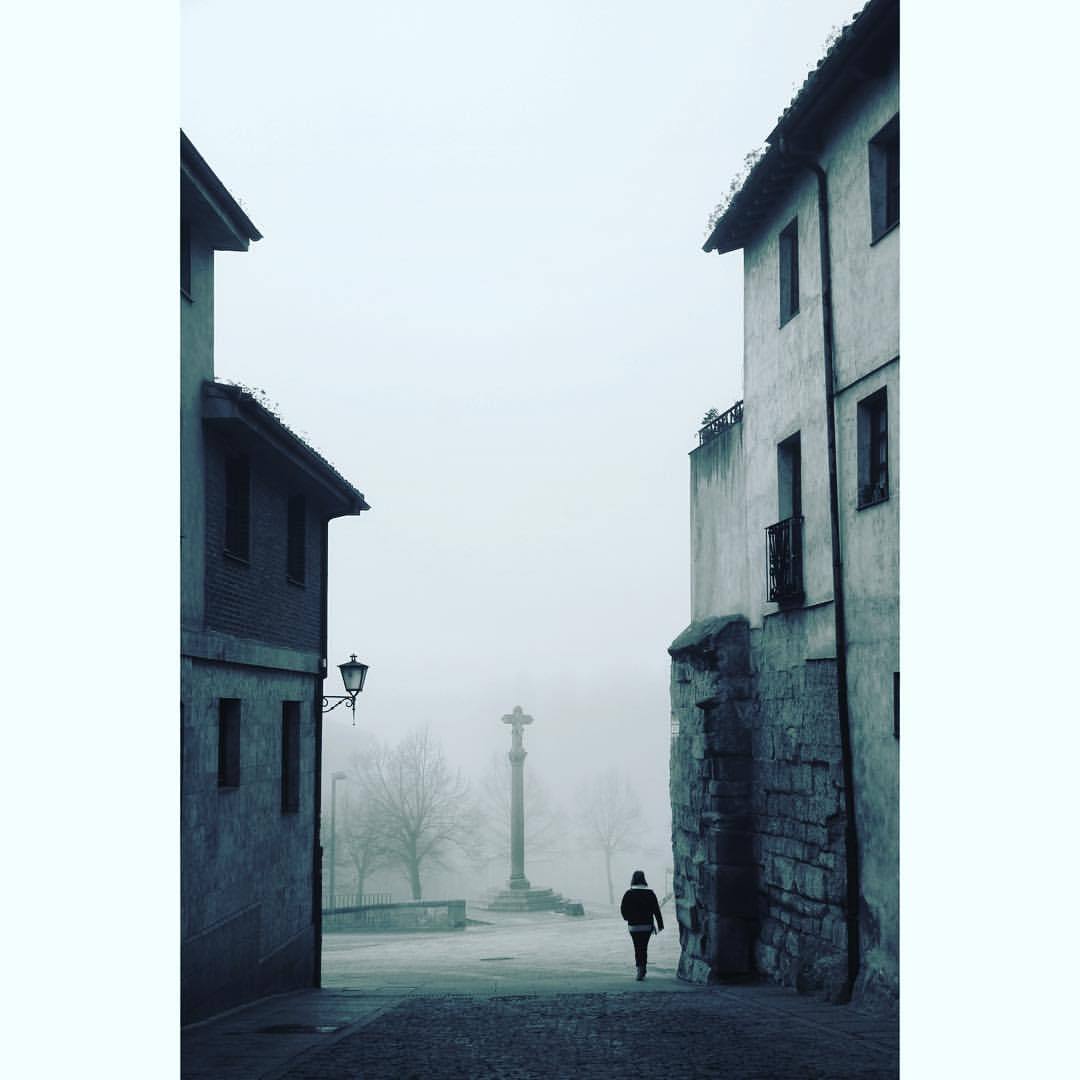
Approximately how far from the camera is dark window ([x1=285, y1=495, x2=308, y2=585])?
16344 millimetres

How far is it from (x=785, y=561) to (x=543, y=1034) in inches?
238

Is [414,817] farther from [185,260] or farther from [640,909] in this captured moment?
[185,260]

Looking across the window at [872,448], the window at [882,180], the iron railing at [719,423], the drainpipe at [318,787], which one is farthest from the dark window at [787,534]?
the drainpipe at [318,787]

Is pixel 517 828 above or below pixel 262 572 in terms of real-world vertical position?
below

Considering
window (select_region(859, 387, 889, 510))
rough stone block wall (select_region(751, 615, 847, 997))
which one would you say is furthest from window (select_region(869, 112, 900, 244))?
rough stone block wall (select_region(751, 615, 847, 997))

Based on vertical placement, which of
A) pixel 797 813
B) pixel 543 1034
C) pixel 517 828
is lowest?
pixel 517 828

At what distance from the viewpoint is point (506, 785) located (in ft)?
266

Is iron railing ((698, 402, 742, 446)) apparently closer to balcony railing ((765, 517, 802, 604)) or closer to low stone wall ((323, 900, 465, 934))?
balcony railing ((765, 517, 802, 604))

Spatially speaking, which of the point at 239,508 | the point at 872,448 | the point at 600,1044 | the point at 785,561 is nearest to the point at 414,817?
the point at 239,508

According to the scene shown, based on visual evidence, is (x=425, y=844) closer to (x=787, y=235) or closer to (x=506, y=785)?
(x=506, y=785)

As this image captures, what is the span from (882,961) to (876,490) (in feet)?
13.2

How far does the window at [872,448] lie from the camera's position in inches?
464

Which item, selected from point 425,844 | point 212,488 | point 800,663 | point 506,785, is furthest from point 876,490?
point 506,785

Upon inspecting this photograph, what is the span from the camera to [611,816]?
258 feet
